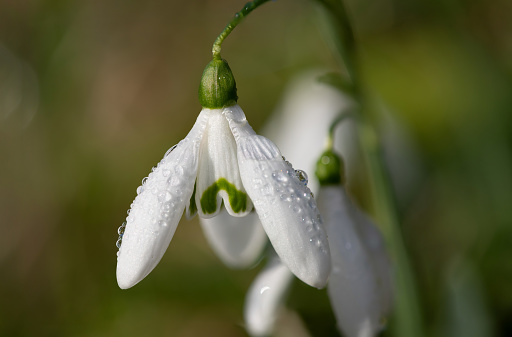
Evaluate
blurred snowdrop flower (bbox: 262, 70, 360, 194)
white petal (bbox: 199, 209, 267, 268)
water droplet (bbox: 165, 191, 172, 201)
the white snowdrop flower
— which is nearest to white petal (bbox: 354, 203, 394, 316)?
the white snowdrop flower

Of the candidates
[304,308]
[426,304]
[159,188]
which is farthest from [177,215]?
[426,304]

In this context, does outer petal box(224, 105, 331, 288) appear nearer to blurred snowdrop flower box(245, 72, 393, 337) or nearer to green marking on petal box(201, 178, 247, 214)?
green marking on petal box(201, 178, 247, 214)

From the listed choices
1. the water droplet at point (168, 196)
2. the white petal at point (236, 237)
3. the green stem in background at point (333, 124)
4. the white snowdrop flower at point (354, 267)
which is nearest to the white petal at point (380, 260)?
the white snowdrop flower at point (354, 267)

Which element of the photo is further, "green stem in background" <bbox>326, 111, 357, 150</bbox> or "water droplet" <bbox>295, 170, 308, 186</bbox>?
"green stem in background" <bbox>326, 111, 357, 150</bbox>

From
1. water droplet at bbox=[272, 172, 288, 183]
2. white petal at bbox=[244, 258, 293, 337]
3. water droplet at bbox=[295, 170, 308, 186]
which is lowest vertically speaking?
white petal at bbox=[244, 258, 293, 337]

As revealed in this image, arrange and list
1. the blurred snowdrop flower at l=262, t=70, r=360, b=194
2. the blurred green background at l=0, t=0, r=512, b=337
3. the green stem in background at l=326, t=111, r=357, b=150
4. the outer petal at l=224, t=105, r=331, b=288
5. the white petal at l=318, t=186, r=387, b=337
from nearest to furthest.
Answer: the outer petal at l=224, t=105, r=331, b=288
the white petal at l=318, t=186, r=387, b=337
the green stem in background at l=326, t=111, r=357, b=150
the blurred snowdrop flower at l=262, t=70, r=360, b=194
the blurred green background at l=0, t=0, r=512, b=337
